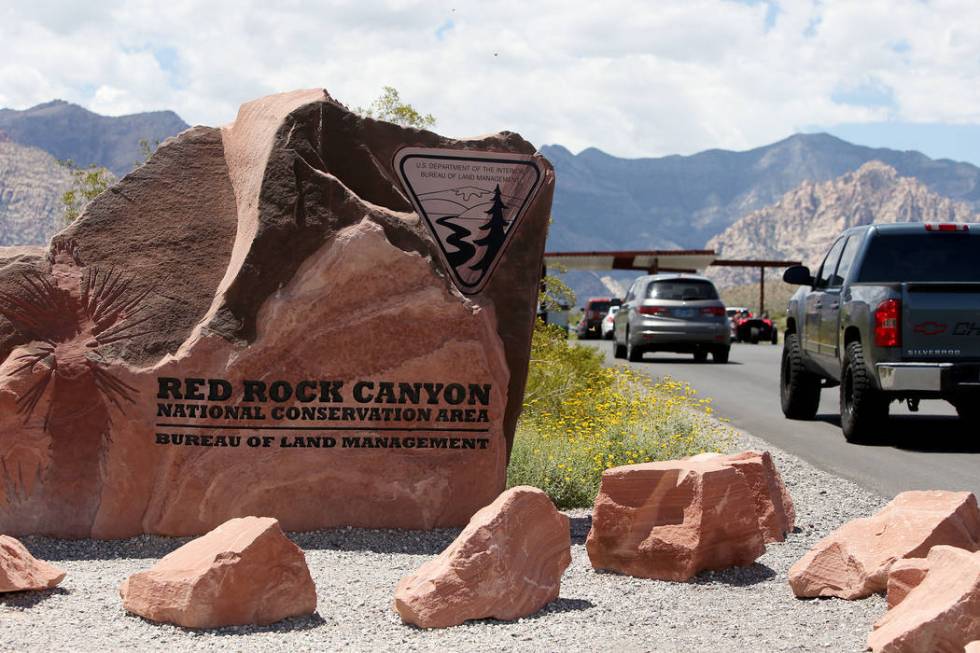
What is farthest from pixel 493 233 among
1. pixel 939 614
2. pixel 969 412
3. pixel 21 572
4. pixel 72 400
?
pixel 969 412

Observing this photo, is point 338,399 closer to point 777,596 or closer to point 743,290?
point 777,596

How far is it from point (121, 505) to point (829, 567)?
158 inches

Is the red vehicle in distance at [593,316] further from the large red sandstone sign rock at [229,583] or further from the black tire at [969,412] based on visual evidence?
the large red sandstone sign rock at [229,583]

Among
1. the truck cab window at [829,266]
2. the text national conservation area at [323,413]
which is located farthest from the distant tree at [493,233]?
the truck cab window at [829,266]

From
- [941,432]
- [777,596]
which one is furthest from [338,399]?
[941,432]

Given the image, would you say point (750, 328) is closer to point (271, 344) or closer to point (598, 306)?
point (598, 306)

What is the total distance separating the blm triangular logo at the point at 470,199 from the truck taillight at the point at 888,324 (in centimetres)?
493

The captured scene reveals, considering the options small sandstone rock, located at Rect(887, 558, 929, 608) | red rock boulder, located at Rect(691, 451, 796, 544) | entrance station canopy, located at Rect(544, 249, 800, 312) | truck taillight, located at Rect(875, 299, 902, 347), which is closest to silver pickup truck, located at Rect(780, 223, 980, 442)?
truck taillight, located at Rect(875, 299, 902, 347)

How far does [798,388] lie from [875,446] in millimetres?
2582

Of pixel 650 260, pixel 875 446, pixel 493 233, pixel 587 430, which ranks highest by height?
pixel 650 260

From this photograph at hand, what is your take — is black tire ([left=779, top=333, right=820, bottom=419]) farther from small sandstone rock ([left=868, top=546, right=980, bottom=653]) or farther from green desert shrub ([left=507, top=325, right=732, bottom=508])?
small sandstone rock ([left=868, top=546, right=980, bottom=653])

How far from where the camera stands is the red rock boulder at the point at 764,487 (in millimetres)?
7074

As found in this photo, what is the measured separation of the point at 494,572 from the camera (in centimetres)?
536

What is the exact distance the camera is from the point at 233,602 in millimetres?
5238
